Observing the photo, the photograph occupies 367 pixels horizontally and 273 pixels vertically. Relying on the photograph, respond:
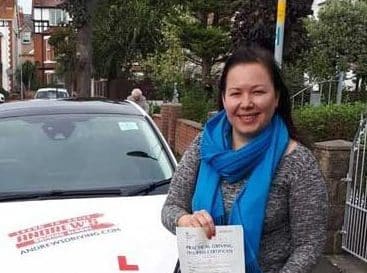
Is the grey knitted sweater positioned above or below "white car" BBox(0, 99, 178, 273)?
above

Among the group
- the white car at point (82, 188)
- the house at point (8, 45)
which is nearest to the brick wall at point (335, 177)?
the white car at point (82, 188)

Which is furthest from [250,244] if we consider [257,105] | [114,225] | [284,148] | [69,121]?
[69,121]

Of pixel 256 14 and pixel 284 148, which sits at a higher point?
pixel 256 14

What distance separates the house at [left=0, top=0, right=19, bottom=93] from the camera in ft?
209

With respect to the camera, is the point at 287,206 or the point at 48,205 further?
the point at 48,205

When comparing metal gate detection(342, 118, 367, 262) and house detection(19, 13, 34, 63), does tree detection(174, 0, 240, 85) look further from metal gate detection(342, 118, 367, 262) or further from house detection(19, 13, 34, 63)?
house detection(19, 13, 34, 63)

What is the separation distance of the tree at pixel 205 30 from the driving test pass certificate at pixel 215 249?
20.4 m

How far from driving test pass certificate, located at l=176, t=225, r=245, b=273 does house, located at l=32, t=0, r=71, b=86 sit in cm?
5954

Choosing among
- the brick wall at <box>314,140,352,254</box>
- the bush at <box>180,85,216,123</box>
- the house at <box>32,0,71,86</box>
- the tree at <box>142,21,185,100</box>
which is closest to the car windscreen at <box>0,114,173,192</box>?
the brick wall at <box>314,140,352,254</box>

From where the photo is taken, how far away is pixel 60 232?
3248 millimetres

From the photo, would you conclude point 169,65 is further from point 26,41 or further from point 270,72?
point 26,41

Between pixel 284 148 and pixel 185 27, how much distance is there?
22121 mm

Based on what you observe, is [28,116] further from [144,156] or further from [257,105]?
[257,105]

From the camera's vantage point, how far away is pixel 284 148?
80.7 inches
